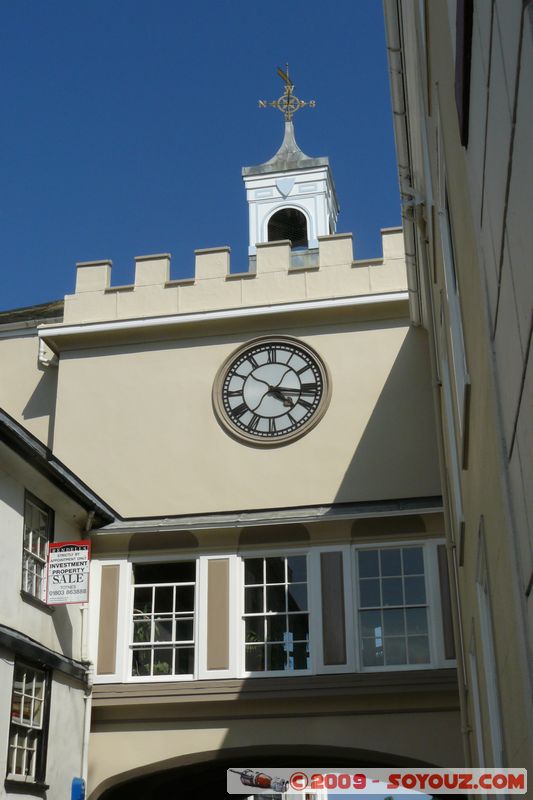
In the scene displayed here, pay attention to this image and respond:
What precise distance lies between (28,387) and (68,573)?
5403 millimetres

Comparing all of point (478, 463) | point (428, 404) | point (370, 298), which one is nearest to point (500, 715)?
point (478, 463)

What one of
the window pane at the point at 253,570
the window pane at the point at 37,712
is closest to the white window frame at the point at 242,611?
the window pane at the point at 253,570

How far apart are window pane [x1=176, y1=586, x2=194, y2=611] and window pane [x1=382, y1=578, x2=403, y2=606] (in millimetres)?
2967

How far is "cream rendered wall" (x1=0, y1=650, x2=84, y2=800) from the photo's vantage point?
12.6m

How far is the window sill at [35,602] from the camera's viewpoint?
1345cm

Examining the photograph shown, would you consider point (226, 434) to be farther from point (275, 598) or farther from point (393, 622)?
point (393, 622)

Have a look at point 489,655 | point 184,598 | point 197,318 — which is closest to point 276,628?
point 184,598

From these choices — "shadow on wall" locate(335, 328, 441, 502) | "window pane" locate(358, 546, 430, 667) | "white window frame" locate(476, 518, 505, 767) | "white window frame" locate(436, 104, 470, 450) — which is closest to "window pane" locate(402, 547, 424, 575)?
"window pane" locate(358, 546, 430, 667)

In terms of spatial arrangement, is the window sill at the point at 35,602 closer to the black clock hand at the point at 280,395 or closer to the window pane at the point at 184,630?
the window pane at the point at 184,630

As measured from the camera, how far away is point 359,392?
55.3 feet

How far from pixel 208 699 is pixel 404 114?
8.59 m

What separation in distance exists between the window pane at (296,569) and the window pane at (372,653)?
1.37m

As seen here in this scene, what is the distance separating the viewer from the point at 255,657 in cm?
1516

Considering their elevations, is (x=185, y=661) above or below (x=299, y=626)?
below
